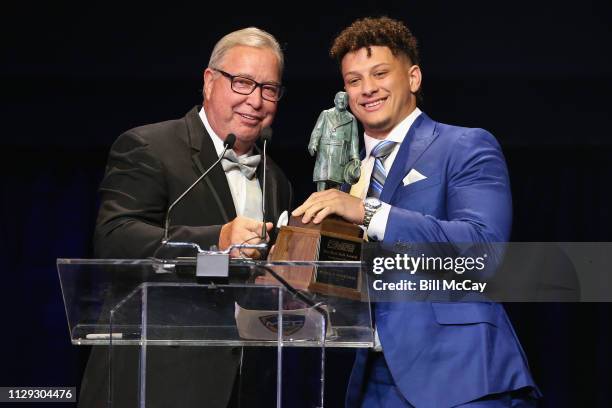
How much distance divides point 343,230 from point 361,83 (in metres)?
0.57

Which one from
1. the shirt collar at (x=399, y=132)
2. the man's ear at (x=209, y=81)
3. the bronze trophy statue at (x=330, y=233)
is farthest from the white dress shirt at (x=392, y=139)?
the man's ear at (x=209, y=81)

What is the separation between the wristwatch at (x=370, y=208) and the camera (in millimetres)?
3379

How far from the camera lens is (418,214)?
3.39 m

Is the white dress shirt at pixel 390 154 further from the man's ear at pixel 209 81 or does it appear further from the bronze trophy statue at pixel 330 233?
the man's ear at pixel 209 81

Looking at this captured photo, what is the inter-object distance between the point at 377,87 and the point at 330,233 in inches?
23.4

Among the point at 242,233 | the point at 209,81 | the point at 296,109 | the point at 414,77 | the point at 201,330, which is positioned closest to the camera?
the point at 201,330

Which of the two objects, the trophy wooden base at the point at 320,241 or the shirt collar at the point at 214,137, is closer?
the trophy wooden base at the point at 320,241

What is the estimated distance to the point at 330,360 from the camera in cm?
502

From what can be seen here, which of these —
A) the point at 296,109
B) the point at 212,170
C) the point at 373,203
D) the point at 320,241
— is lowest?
the point at 320,241

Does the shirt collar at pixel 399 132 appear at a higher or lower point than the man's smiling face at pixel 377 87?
lower

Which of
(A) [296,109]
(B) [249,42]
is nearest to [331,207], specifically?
(B) [249,42]

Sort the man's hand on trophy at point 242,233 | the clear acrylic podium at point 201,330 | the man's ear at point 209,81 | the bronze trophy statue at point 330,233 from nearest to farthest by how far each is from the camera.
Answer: the clear acrylic podium at point 201,330 → the bronze trophy statue at point 330,233 → the man's hand on trophy at point 242,233 → the man's ear at point 209,81

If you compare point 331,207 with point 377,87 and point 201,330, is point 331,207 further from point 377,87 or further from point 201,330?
point 201,330

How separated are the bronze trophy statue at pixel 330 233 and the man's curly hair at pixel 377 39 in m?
0.25
